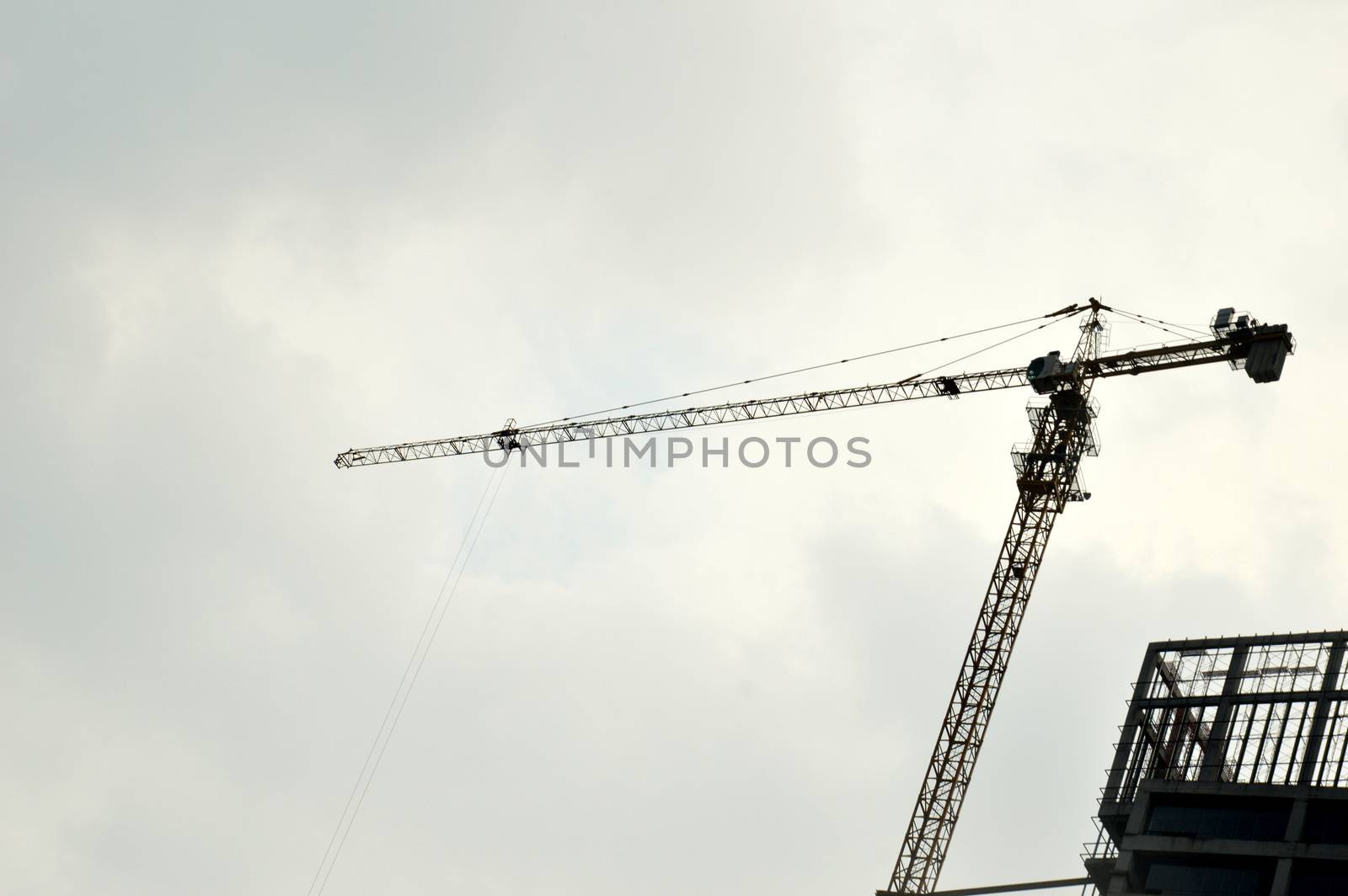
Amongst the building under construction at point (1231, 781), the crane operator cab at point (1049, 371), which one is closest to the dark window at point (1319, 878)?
the building under construction at point (1231, 781)

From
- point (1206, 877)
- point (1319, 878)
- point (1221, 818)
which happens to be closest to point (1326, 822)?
point (1319, 878)

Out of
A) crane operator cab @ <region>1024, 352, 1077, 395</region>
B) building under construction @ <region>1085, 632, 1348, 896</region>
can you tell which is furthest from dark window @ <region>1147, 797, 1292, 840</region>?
crane operator cab @ <region>1024, 352, 1077, 395</region>

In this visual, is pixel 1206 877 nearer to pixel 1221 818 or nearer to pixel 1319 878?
pixel 1221 818

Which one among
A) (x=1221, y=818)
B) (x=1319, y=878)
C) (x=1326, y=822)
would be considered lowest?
(x=1319, y=878)

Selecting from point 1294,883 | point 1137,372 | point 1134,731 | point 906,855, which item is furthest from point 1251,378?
point 906,855

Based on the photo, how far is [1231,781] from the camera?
90.1 meters

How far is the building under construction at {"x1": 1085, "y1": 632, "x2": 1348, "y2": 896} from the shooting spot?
8412 cm

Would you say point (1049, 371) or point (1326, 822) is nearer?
point (1326, 822)

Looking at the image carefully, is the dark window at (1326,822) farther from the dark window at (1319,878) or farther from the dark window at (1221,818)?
the dark window at (1319,878)

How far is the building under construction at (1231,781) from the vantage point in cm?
8412

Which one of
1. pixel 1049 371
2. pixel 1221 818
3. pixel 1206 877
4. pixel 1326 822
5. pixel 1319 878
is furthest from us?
pixel 1049 371

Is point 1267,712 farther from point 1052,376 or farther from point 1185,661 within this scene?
point 1052,376

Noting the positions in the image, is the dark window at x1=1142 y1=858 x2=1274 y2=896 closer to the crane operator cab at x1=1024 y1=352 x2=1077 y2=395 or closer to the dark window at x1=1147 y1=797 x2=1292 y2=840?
the dark window at x1=1147 y1=797 x2=1292 y2=840

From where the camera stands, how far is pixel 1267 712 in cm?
9288
